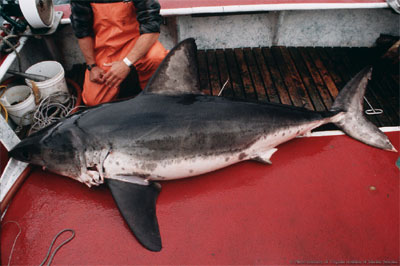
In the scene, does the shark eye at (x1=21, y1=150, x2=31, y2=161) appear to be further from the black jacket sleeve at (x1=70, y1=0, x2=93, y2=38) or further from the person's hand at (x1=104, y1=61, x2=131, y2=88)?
the black jacket sleeve at (x1=70, y1=0, x2=93, y2=38)

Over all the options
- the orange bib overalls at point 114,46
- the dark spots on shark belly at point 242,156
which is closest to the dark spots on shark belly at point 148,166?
the dark spots on shark belly at point 242,156

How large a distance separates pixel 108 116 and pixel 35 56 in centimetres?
272

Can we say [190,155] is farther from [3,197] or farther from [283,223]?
[3,197]

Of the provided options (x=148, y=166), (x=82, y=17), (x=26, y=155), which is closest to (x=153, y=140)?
(x=148, y=166)

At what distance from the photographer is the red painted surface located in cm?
202

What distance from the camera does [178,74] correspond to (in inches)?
97.7

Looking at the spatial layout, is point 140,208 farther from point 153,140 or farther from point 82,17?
point 82,17

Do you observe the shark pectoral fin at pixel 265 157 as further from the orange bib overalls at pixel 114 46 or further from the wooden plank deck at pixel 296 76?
the orange bib overalls at pixel 114 46

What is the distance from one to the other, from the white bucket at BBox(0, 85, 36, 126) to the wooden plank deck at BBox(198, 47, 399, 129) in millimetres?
2279

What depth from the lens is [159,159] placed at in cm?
223

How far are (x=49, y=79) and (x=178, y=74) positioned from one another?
6.26ft

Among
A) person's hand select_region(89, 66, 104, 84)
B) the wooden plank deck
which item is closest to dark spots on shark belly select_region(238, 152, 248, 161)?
the wooden plank deck

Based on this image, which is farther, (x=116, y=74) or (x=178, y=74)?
(x=116, y=74)

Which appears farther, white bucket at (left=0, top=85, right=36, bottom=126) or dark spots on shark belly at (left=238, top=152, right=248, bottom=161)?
white bucket at (left=0, top=85, right=36, bottom=126)
